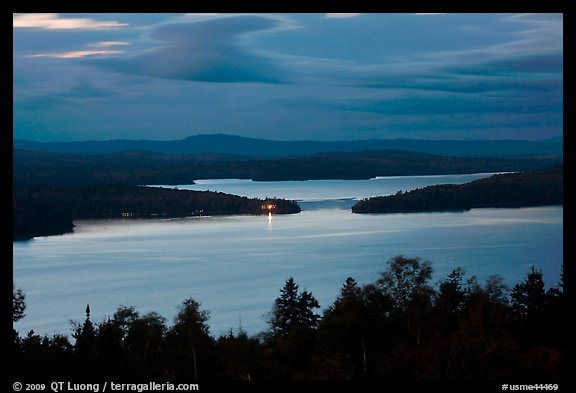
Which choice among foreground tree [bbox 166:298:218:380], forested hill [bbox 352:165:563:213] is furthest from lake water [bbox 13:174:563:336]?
foreground tree [bbox 166:298:218:380]

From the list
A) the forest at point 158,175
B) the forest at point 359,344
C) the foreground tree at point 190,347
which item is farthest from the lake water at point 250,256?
the forest at point 359,344

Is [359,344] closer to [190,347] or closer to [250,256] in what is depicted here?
[190,347]

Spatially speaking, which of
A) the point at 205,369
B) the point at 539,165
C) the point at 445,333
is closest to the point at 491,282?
the point at 445,333

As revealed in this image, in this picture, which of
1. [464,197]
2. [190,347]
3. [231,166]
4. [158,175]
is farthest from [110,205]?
[231,166]

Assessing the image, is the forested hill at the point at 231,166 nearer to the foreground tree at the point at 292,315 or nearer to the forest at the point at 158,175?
the forest at the point at 158,175

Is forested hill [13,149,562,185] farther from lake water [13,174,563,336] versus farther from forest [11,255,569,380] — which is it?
forest [11,255,569,380]
